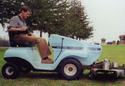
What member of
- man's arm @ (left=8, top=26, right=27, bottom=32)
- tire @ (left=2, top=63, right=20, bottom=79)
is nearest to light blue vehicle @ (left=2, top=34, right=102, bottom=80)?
tire @ (left=2, top=63, right=20, bottom=79)

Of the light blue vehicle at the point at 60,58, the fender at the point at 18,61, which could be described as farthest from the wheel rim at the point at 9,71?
the fender at the point at 18,61

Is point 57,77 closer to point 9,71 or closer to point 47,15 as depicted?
point 9,71

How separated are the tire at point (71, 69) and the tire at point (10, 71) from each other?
115 cm

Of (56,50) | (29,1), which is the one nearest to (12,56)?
(56,50)

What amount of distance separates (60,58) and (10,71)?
1320 millimetres

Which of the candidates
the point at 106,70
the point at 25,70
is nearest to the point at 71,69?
the point at 106,70

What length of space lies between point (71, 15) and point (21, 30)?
4751cm

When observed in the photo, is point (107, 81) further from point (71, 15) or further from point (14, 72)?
point (71, 15)

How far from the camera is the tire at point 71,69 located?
11086 millimetres

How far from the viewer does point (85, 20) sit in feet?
226

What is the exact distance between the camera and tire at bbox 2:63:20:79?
11383 millimetres

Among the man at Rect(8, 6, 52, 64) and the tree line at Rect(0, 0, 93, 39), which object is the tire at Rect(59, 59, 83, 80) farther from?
the tree line at Rect(0, 0, 93, 39)

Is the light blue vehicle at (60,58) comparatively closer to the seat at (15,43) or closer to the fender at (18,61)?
the fender at (18,61)

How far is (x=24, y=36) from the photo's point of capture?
11.5 metres
